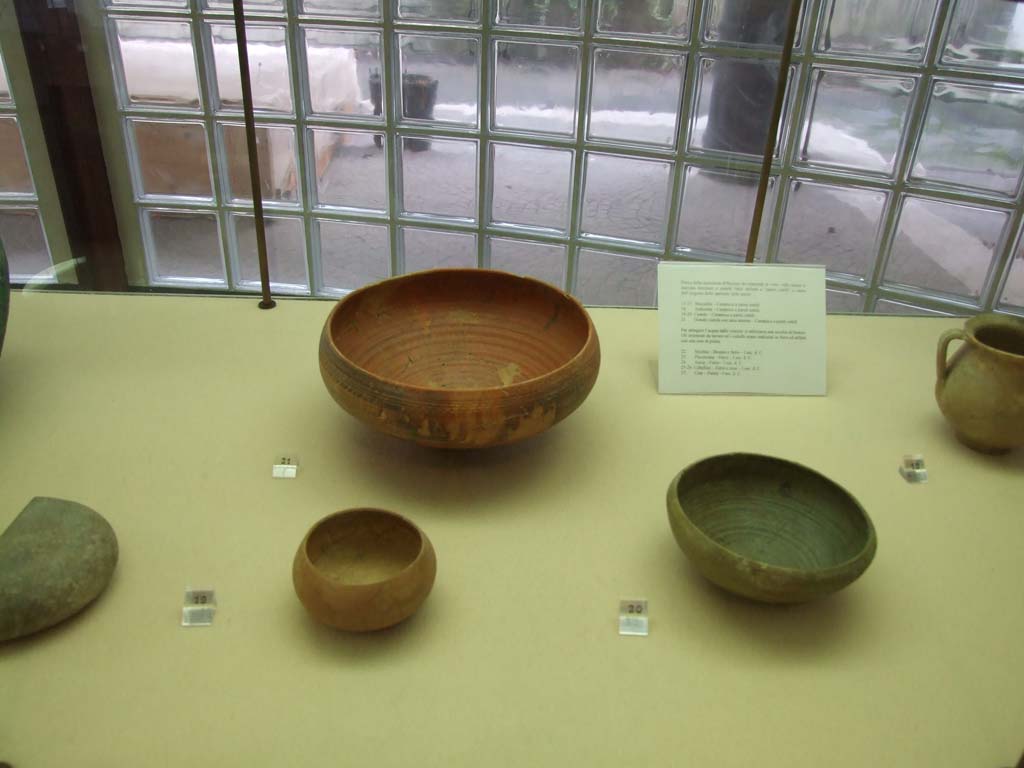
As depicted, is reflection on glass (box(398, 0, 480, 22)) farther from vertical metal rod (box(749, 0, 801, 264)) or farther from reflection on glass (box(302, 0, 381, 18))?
vertical metal rod (box(749, 0, 801, 264))

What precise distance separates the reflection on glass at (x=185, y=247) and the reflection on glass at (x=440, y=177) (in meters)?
0.47

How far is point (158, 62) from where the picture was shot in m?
1.89

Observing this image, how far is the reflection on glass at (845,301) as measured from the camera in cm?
203

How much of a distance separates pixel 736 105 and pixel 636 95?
22cm

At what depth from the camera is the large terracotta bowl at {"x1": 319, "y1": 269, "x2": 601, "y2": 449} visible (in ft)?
3.40

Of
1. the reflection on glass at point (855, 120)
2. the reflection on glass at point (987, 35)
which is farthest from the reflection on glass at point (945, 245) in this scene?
the reflection on glass at point (987, 35)

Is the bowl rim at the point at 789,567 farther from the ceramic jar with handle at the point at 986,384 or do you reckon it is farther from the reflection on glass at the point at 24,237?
the reflection on glass at the point at 24,237

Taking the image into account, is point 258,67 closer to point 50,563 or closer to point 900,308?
point 50,563

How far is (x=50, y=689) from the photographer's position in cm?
83

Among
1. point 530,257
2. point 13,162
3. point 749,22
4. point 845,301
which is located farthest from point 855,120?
point 13,162

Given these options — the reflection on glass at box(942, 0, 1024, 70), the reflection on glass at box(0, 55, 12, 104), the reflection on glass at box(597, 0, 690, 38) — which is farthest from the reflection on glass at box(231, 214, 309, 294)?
the reflection on glass at box(942, 0, 1024, 70)

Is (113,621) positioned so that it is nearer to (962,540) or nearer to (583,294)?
(962,540)

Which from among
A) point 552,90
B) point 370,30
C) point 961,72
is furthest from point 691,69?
point 370,30

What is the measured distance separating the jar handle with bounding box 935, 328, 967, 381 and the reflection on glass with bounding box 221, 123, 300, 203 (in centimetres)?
146
